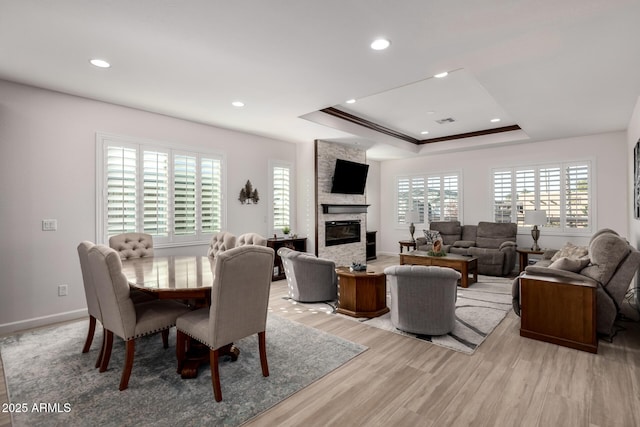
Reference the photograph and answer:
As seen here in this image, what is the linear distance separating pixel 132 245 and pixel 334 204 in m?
3.73

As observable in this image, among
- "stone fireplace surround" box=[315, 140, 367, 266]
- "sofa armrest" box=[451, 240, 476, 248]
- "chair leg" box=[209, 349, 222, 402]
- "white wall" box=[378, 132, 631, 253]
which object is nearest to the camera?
"chair leg" box=[209, 349, 222, 402]

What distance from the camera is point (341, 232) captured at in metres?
6.89

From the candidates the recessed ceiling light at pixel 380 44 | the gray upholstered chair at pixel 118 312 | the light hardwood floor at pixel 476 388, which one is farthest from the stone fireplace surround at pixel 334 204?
the gray upholstered chair at pixel 118 312

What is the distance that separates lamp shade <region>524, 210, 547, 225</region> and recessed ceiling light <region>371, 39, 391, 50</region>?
5.03 m

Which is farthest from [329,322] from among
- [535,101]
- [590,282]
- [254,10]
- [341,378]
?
[535,101]

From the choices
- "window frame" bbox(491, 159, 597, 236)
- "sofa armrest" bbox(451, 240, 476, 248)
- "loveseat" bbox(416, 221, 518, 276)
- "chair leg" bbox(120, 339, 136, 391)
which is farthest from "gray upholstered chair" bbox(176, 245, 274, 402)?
"window frame" bbox(491, 159, 597, 236)

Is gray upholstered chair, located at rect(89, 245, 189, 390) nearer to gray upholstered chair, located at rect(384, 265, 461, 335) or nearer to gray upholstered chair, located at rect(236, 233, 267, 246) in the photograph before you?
gray upholstered chair, located at rect(236, 233, 267, 246)

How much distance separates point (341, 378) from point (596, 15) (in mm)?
3243

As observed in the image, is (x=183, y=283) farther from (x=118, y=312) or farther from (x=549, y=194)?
(x=549, y=194)

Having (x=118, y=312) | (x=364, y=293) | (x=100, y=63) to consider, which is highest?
(x=100, y=63)

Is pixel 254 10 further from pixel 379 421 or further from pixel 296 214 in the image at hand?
pixel 296 214

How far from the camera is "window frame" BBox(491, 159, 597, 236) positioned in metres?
6.02

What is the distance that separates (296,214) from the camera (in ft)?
21.5

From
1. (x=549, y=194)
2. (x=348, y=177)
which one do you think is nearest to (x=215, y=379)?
(x=348, y=177)
